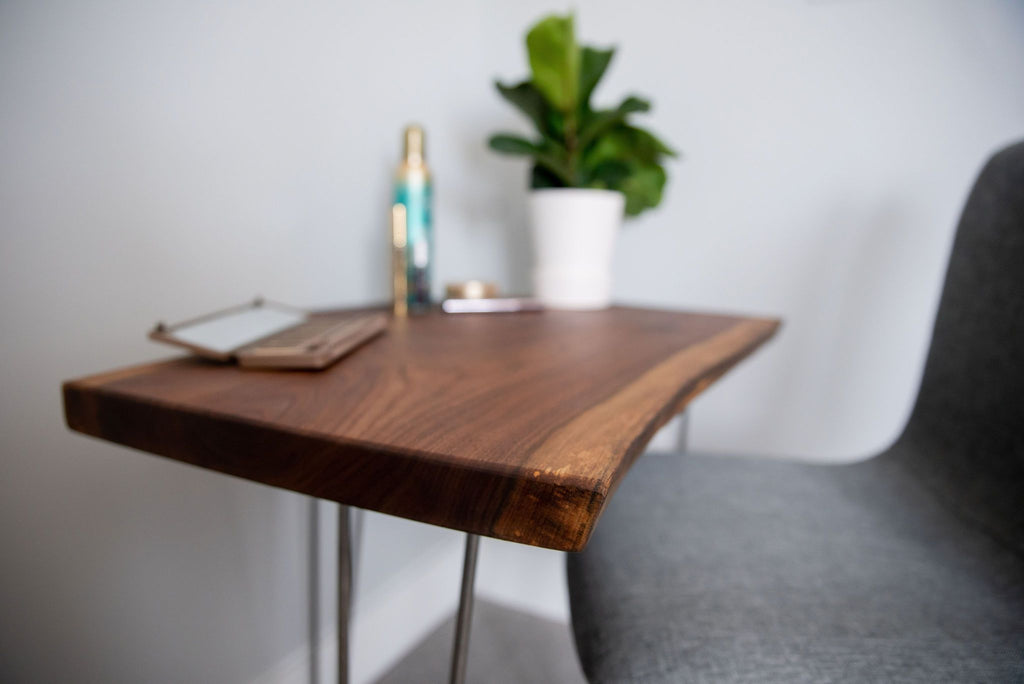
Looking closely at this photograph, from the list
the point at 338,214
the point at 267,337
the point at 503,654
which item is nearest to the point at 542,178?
the point at 338,214

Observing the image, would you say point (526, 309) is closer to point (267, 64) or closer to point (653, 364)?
point (653, 364)

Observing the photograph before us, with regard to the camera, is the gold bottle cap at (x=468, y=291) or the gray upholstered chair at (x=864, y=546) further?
the gold bottle cap at (x=468, y=291)

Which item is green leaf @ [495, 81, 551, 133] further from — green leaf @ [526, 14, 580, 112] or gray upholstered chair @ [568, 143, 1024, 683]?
gray upholstered chair @ [568, 143, 1024, 683]

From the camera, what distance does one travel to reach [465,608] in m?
0.40

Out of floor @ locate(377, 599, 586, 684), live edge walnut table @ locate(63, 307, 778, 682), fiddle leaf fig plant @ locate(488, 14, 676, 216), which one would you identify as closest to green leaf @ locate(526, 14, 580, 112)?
fiddle leaf fig plant @ locate(488, 14, 676, 216)

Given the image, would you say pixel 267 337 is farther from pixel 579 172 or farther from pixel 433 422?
pixel 579 172

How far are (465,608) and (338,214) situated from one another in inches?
26.8

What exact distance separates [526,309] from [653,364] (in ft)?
1.15

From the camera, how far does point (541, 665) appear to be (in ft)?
3.66

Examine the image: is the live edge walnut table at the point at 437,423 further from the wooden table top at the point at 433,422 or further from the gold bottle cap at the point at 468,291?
the gold bottle cap at the point at 468,291

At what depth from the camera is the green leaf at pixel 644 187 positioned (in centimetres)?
90

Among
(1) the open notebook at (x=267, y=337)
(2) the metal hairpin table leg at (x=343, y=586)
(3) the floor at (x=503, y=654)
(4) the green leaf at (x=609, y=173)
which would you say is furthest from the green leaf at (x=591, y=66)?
(3) the floor at (x=503, y=654)

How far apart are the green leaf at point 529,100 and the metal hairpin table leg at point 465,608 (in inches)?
25.5

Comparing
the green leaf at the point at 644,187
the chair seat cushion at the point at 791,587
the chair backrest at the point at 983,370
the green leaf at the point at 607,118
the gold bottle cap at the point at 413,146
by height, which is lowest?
the chair seat cushion at the point at 791,587
